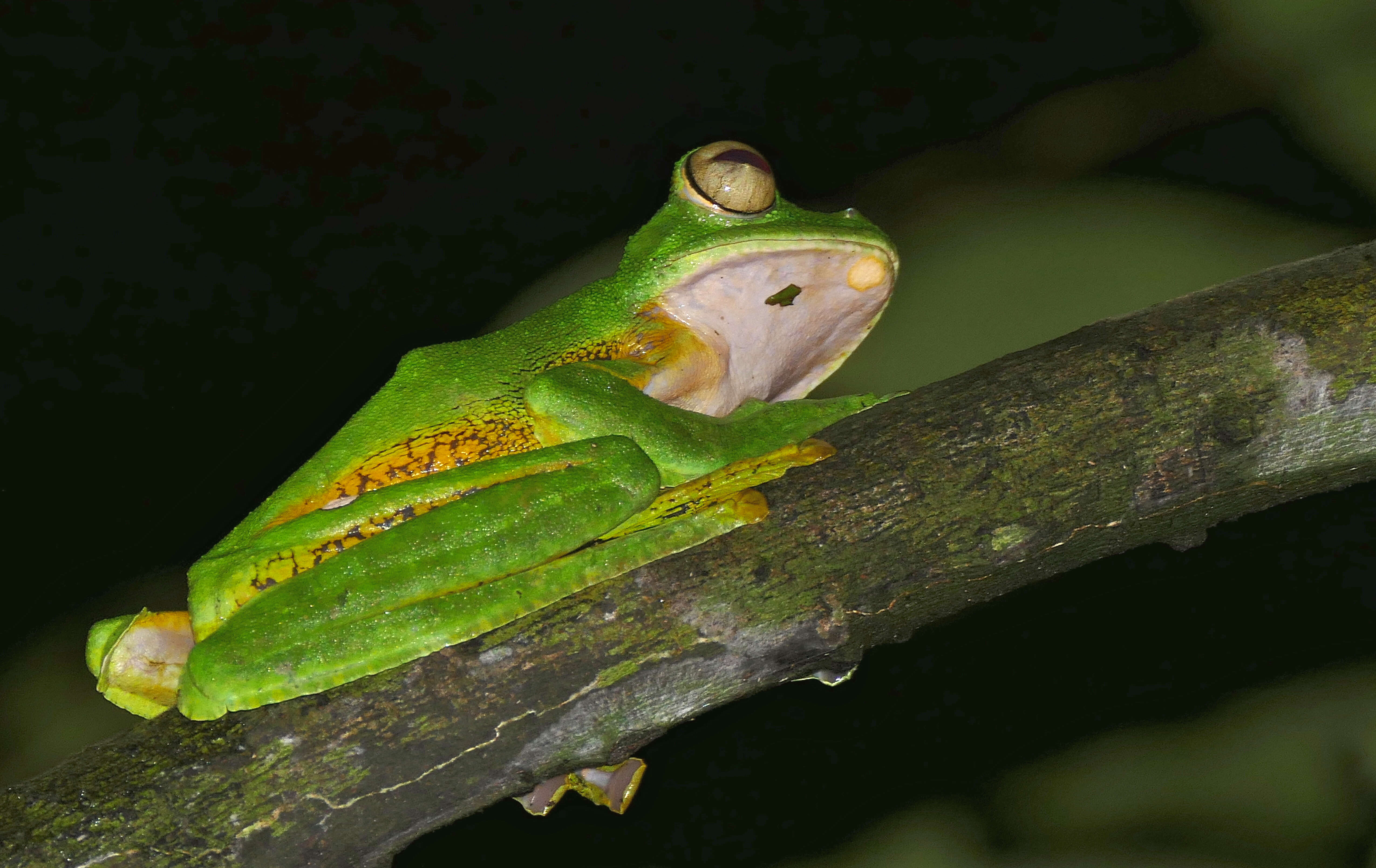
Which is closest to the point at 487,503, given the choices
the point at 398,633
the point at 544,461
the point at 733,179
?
the point at 544,461

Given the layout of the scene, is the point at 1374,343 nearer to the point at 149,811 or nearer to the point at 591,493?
the point at 591,493

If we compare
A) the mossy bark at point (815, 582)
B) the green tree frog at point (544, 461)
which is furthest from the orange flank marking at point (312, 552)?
the mossy bark at point (815, 582)

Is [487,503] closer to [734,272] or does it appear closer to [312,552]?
[312,552]

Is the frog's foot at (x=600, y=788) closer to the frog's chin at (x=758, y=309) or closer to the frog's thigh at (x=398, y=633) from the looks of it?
the frog's thigh at (x=398, y=633)

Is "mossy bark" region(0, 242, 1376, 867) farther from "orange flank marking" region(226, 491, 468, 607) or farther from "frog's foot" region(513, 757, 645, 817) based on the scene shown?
"frog's foot" region(513, 757, 645, 817)

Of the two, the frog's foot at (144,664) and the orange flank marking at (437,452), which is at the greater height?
the orange flank marking at (437,452)

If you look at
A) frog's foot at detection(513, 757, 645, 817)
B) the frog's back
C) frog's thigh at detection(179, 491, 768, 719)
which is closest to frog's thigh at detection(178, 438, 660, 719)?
frog's thigh at detection(179, 491, 768, 719)
